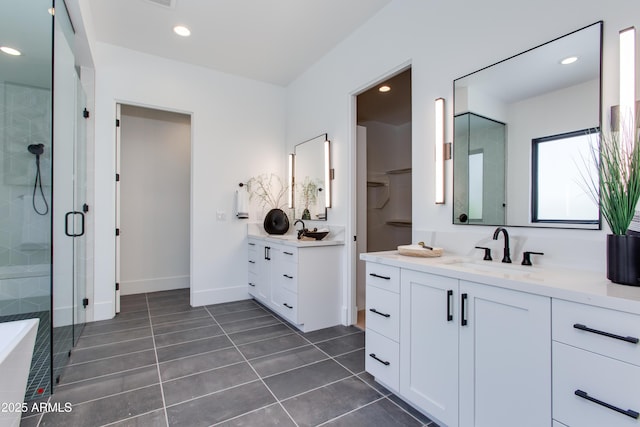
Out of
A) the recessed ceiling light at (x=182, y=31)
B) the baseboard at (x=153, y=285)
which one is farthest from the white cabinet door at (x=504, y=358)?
the baseboard at (x=153, y=285)

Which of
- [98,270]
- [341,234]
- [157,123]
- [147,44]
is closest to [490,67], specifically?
[341,234]

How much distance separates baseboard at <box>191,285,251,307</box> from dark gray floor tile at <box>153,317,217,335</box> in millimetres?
520

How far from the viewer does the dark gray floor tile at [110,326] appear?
9.86ft

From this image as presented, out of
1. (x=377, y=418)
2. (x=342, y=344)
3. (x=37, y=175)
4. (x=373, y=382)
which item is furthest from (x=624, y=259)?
(x=37, y=175)

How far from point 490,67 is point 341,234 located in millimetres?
1977

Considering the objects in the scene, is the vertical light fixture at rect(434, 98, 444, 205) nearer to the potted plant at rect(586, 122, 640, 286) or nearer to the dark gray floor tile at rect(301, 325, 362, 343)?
the potted plant at rect(586, 122, 640, 286)

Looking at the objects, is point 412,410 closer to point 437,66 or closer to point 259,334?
point 259,334

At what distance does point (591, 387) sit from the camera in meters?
1.05

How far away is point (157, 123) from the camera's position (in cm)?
459

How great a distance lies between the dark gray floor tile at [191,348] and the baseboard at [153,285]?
2232 mm

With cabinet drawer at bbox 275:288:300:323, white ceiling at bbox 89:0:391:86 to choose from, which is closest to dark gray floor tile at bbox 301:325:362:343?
cabinet drawer at bbox 275:288:300:323

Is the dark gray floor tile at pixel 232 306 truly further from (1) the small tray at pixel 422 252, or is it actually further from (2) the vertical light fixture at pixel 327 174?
(1) the small tray at pixel 422 252

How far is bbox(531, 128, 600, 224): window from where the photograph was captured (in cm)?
148

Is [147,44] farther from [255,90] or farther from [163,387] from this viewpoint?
[163,387]
